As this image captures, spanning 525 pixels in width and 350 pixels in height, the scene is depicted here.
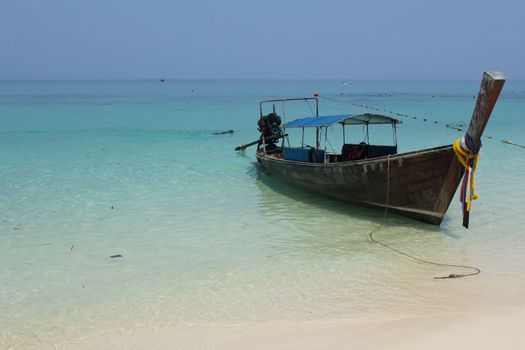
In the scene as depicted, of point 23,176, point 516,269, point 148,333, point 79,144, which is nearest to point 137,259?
point 148,333

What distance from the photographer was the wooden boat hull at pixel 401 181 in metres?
8.45

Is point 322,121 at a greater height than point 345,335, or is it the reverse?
point 322,121

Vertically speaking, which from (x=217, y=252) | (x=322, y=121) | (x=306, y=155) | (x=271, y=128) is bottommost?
(x=217, y=252)

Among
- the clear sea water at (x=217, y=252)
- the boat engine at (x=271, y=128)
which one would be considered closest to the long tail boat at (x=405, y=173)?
the clear sea water at (x=217, y=252)

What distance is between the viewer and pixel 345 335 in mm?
4969

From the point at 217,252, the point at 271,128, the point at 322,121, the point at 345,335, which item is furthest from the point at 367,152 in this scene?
the point at 345,335

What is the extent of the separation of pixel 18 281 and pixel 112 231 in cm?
251

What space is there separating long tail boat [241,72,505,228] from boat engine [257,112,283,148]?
3393 millimetres

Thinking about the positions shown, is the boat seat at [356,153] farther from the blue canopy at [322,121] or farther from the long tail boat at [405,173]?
the blue canopy at [322,121]

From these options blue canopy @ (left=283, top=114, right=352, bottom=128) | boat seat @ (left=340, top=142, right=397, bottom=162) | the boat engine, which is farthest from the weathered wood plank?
the boat engine

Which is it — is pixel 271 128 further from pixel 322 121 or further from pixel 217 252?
pixel 217 252

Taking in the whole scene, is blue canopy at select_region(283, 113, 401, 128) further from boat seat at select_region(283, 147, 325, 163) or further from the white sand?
the white sand

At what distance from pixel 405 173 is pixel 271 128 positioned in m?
7.02

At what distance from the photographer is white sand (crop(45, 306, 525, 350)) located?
4570mm
